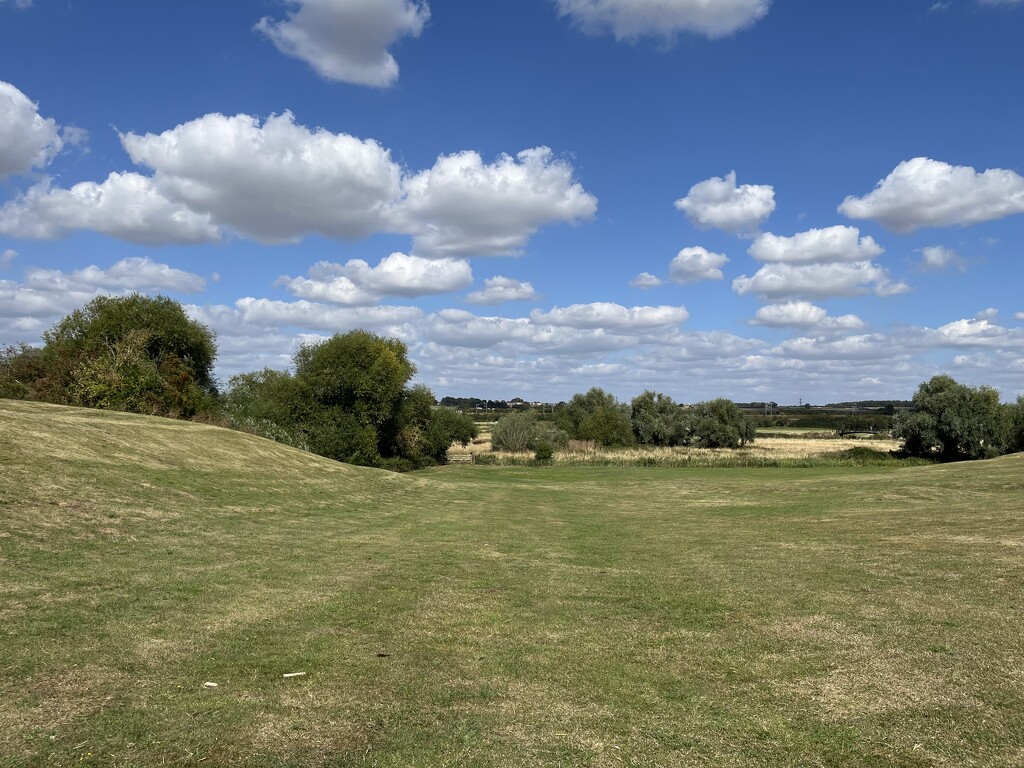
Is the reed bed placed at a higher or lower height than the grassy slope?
lower

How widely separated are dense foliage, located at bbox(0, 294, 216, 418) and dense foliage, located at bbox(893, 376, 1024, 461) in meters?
72.8

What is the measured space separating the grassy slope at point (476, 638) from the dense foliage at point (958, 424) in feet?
195

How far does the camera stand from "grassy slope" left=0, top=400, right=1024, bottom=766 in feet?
19.6

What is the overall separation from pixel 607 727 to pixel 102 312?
59729mm

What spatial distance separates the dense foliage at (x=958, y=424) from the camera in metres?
70.8

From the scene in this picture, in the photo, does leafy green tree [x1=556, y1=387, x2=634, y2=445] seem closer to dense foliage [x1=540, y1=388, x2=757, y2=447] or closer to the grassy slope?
dense foliage [x1=540, y1=388, x2=757, y2=447]

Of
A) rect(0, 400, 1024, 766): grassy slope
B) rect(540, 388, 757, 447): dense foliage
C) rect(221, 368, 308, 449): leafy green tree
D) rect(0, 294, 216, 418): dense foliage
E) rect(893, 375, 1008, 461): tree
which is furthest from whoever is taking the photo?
rect(540, 388, 757, 447): dense foliage

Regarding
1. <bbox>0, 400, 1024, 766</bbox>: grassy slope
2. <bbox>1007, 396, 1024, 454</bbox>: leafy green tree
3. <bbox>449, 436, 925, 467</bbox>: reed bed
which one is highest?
<bbox>1007, 396, 1024, 454</bbox>: leafy green tree

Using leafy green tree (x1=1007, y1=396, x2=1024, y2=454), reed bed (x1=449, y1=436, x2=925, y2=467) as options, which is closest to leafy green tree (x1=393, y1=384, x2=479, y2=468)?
reed bed (x1=449, y1=436, x2=925, y2=467)

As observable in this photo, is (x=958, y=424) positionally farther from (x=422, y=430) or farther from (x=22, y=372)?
(x=22, y=372)

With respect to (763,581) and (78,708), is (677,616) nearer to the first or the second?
(763,581)

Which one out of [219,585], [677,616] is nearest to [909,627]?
[677,616]

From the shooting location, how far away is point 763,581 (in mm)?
13258

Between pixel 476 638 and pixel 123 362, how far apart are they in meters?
46.0
